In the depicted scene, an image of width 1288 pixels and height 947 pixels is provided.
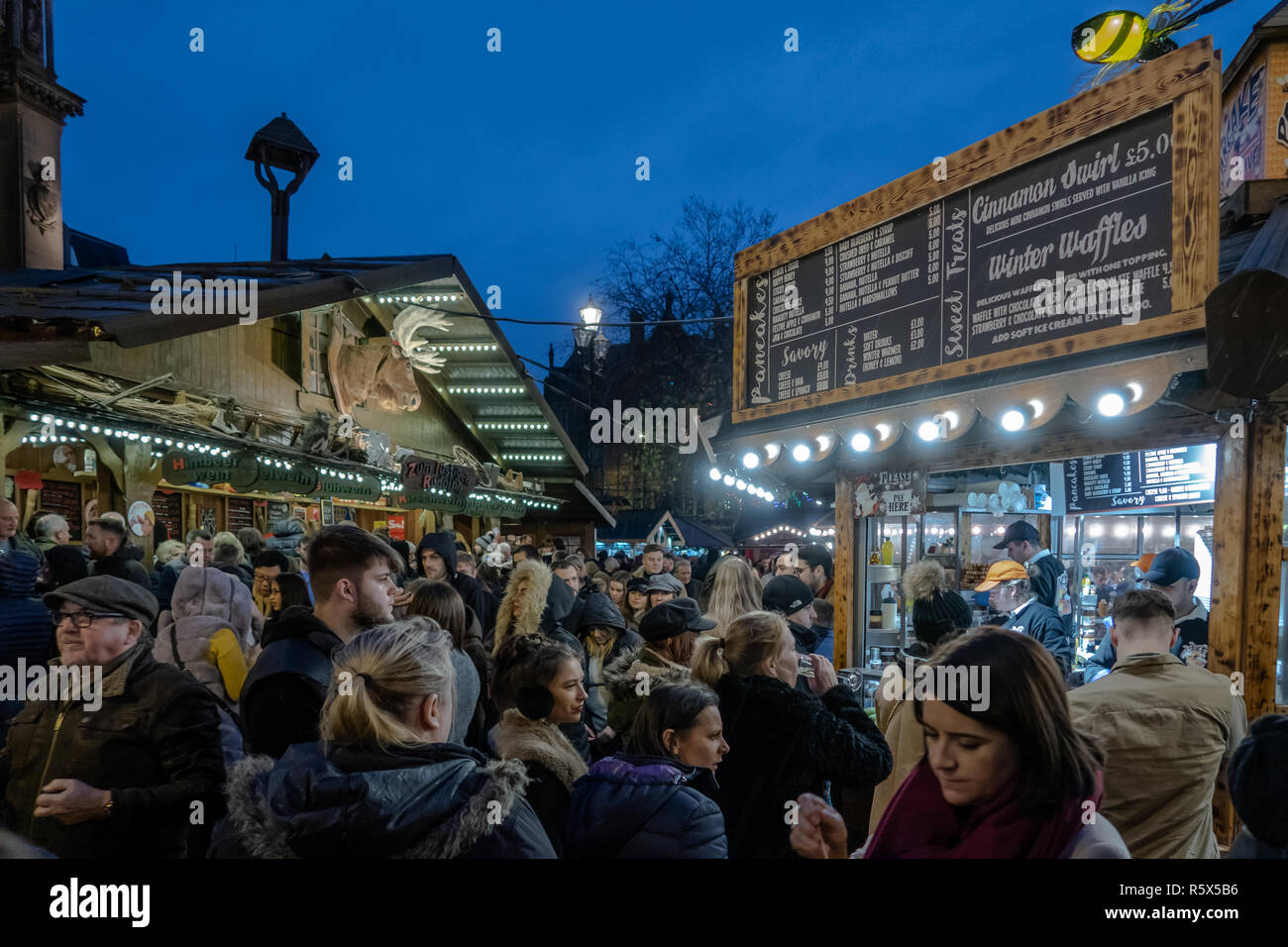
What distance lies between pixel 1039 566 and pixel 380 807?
5291 millimetres

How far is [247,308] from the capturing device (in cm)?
833

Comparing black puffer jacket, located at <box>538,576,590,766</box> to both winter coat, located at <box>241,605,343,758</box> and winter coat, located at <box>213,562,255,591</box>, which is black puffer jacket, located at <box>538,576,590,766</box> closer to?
winter coat, located at <box>241,605,343,758</box>

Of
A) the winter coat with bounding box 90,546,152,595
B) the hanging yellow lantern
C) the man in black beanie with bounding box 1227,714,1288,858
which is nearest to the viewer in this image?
the man in black beanie with bounding box 1227,714,1288,858

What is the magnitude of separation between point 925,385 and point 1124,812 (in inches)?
130

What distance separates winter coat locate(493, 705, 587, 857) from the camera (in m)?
2.78

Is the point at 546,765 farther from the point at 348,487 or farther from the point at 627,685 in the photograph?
the point at 348,487

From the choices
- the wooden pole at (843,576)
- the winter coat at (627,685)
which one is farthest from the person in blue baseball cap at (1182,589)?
the wooden pole at (843,576)

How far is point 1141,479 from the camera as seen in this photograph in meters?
7.11

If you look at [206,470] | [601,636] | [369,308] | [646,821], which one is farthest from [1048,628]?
[369,308]

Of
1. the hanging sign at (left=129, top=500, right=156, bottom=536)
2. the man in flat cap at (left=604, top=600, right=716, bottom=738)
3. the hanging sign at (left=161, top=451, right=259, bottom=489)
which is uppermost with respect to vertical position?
the hanging sign at (left=161, top=451, right=259, bottom=489)

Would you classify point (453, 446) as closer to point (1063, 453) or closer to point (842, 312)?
point (842, 312)

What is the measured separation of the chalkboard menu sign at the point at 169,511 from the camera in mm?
10062

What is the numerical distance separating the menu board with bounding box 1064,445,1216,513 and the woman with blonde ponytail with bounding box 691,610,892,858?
4.44 m

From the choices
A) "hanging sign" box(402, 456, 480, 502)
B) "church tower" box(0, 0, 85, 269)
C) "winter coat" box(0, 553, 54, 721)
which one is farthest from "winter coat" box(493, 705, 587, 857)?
"church tower" box(0, 0, 85, 269)
